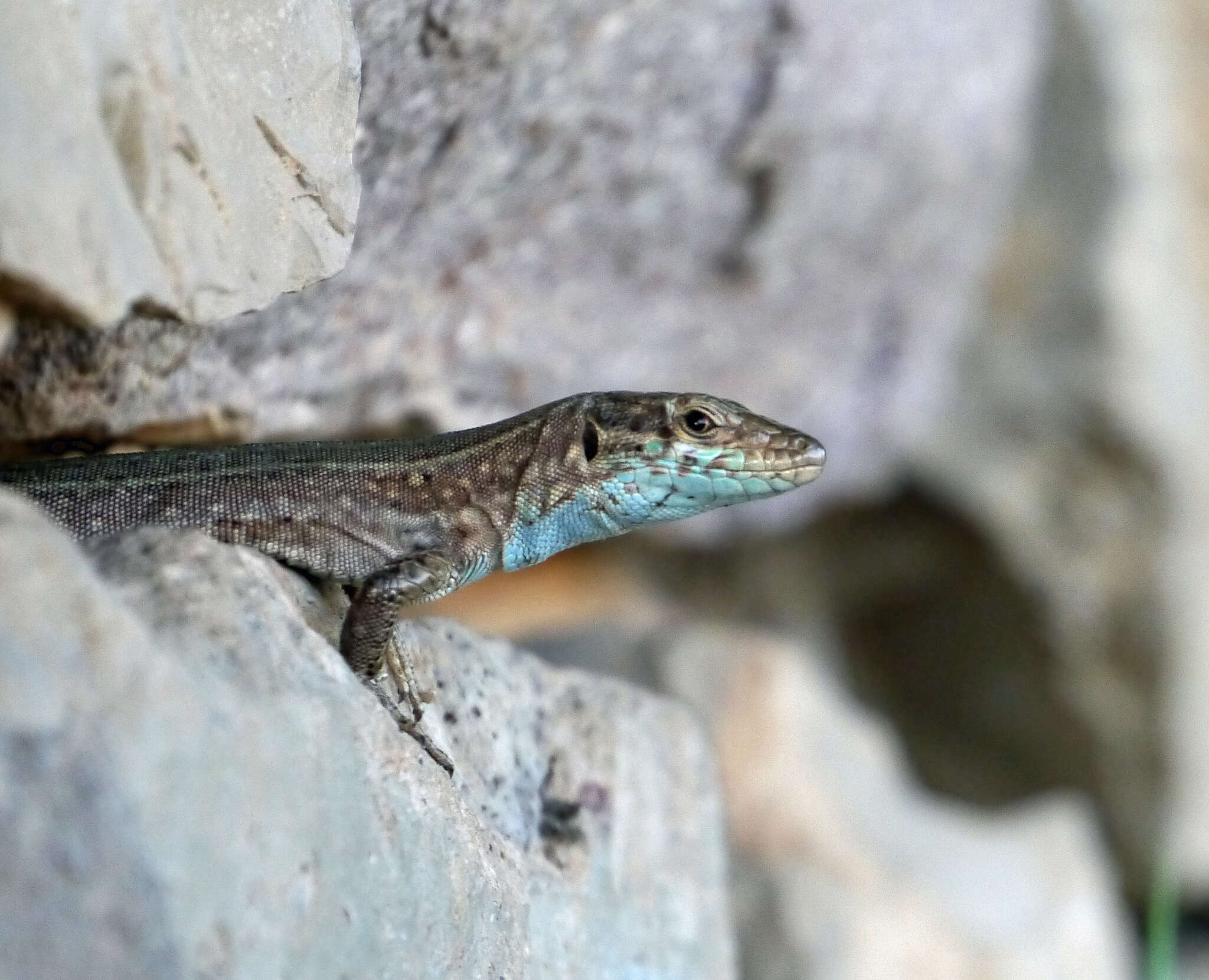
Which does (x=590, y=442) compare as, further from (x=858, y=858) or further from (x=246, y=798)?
(x=858, y=858)

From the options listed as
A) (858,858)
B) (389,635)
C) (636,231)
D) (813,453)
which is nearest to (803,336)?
(636,231)

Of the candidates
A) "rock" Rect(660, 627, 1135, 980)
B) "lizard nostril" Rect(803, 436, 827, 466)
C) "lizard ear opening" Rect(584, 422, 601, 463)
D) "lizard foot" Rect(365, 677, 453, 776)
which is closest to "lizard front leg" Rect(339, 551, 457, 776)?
"lizard foot" Rect(365, 677, 453, 776)

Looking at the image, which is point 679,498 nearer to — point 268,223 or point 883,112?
point 268,223

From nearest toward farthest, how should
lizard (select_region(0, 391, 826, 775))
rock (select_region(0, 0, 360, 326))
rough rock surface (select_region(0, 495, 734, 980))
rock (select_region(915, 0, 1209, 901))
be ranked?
rough rock surface (select_region(0, 495, 734, 980)) < rock (select_region(0, 0, 360, 326)) < lizard (select_region(0, 391, 826, 775)) < rock (select_region(915, 0, 1209, 901))

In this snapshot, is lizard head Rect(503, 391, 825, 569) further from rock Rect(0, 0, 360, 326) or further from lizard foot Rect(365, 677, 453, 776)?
rock Rect(0, 0, 360, 326)

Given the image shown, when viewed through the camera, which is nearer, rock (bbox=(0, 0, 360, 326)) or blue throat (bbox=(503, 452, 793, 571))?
rock (bbox=(0, 0, 360, 326))

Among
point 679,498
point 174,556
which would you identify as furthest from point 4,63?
point 679,498
